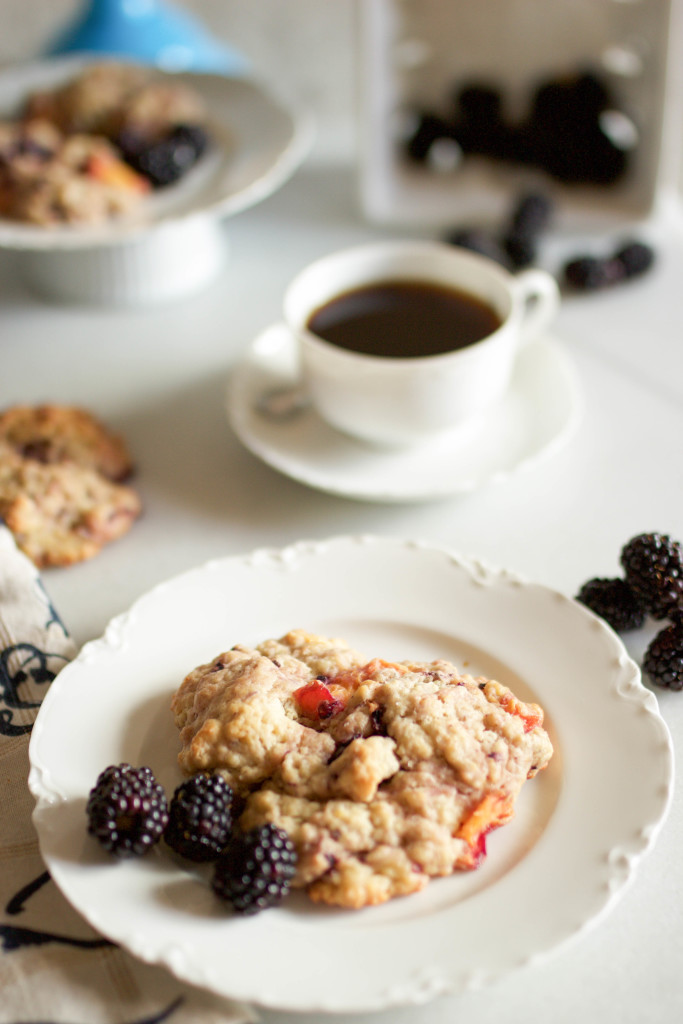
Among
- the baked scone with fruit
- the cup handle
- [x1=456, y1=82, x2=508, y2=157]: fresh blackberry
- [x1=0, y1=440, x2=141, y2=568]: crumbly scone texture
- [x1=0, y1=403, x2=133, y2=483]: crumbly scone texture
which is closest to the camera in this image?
[x1=0, y1=440, x2=141, y2=568]: crumbly scone texture

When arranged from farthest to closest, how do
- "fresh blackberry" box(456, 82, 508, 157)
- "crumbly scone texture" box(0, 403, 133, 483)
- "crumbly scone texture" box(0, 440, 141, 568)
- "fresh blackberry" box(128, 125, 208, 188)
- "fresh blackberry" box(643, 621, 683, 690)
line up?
1. "fresh blackberry" box(456, 82, 508, 157)
2. "fresh blackberry" box(128, 125, 208, 188)
3. "crumbly scone texture" box(0, 403, 133, 483)
4. "crumbly scone texture" box(0, 440, 141, 568)
5. "fresh blackberry" box(643, 621, 683, 690)

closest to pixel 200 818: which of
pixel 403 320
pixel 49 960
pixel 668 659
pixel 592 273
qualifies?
pixel 49 960

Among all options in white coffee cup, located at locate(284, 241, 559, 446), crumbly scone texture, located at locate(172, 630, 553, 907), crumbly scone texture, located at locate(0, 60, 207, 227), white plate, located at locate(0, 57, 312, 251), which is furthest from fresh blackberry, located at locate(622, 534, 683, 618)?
crumbly scone texture, located at locate(0, 60, 207, 227)

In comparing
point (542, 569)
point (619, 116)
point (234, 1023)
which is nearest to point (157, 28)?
point (619, 116)

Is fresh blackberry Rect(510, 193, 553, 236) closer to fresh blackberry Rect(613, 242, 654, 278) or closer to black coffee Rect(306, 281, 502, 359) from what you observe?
fresh blackberry Rect(613, 242, 654, 278)

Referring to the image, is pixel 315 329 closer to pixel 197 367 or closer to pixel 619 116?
pixel 197 367

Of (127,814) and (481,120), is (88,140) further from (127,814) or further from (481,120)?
(127,814)
